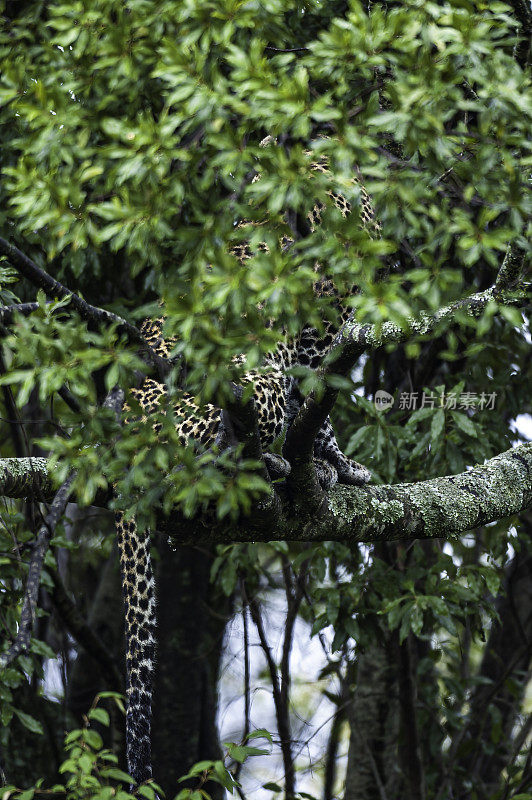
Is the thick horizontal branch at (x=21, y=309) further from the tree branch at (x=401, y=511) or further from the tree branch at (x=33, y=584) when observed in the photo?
the tree branch at (x=401, y=511)

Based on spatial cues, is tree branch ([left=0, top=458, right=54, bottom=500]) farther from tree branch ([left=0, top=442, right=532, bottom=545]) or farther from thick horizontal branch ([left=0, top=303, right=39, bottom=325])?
thick horizontal branch ([left=0, top=303, right=39, bottom=325])

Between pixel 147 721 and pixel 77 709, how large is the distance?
3723 mm

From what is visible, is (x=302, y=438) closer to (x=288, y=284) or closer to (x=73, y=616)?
(x=288, y=284)

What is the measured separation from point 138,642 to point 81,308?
139cm

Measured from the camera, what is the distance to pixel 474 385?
270 inches

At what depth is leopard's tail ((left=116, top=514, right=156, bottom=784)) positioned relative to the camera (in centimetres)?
392

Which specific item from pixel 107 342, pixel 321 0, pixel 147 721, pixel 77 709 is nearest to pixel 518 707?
pixel 77 709

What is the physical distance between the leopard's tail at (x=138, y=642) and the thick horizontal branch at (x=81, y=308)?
860 millimetres

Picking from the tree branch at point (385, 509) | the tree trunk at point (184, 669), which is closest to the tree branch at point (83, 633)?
the tree trunk at point (184, 669)

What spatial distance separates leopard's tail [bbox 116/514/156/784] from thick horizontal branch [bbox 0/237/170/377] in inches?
33.9

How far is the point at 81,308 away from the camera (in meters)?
3.57

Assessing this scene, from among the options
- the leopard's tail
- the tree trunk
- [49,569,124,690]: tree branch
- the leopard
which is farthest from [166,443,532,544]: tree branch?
the tree trunk

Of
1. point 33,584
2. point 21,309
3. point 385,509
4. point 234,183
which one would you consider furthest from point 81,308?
point 385,509

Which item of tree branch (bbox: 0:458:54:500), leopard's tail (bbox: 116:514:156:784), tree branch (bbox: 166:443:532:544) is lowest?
leopard's tail (bbox: 116:514:156:784)
